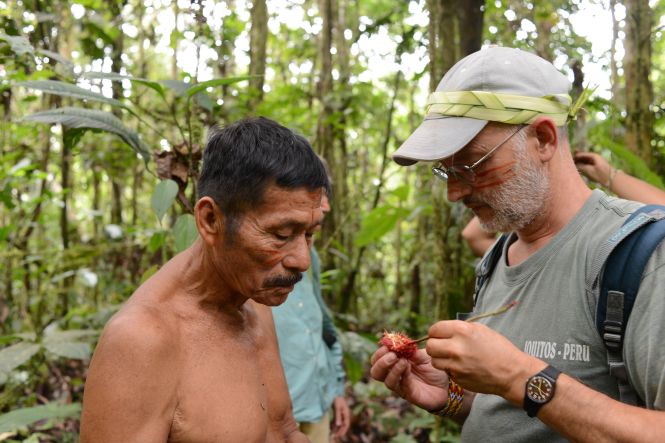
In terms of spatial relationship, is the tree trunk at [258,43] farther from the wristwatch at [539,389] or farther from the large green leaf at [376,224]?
the wristwatch at [539,389]

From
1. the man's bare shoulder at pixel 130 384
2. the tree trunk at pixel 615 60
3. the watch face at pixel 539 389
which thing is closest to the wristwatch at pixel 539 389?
the watch face at pixel 539 389

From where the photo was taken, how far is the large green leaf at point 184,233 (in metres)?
2.48

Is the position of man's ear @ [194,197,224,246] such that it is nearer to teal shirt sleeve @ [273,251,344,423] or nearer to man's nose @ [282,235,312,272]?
man's nose @ [282,235,312,272]

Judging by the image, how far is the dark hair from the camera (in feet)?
5.69

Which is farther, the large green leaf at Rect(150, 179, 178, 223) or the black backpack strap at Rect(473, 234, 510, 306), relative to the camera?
the large green leaf at Rect(150, 179, 178, 223)

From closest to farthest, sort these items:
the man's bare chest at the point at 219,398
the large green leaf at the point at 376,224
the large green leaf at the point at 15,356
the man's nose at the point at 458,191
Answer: the man's bare chest at the point at 219,398
the man's nose at the point at 458,191
the large green leaf at the point at 15,356
the large green leaf at the point at 376,224

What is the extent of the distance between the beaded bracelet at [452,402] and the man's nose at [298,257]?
2.72 ft

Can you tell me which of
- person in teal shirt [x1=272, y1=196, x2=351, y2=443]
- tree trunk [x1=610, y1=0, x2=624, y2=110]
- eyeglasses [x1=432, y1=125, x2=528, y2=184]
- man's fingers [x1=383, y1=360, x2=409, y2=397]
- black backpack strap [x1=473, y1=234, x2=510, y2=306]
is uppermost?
tree trunk [x1=610, y1=0, x2=624, y2=110]

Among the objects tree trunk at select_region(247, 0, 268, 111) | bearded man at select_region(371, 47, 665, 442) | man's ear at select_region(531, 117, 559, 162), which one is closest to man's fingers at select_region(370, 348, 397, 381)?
bearded man at select_region(371, 47, 665, 442)

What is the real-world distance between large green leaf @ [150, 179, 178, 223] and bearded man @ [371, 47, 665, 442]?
943 millimetres

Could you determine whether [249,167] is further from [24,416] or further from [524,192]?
[24,416]

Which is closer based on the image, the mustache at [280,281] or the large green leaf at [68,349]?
the mustache at [280,281]

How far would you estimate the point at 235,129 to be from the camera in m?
1.81

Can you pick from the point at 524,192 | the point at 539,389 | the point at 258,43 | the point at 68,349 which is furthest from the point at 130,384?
the point at 258,43
